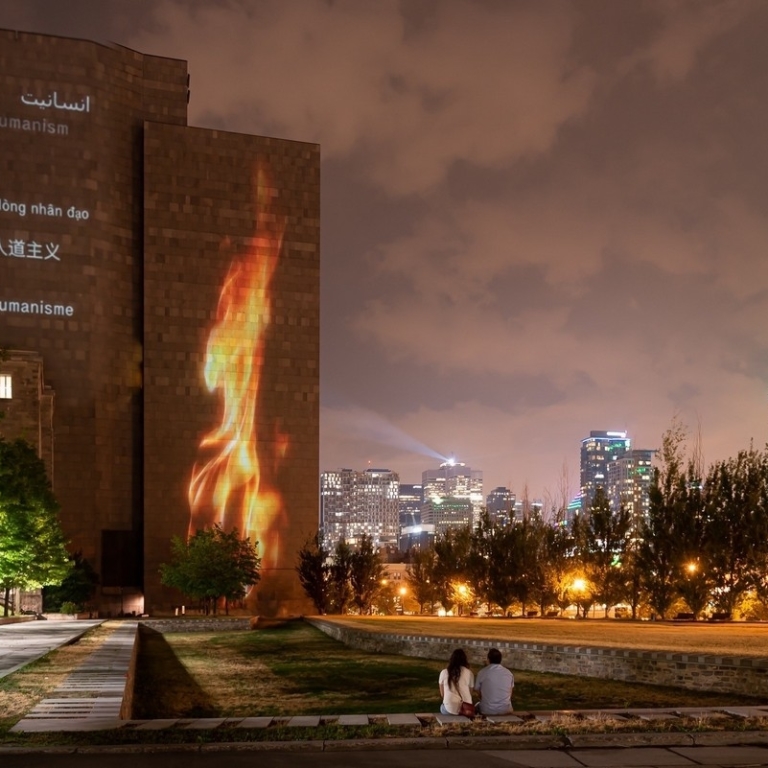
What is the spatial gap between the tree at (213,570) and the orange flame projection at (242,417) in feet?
32.7

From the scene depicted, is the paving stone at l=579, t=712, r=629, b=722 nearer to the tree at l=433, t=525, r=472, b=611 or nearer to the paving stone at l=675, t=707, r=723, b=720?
the paving stone at l=675, t=707, r=723, b=720

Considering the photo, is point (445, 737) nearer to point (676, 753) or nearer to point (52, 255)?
point (676, 753)

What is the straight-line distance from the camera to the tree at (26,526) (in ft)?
133

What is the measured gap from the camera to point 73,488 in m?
67.8

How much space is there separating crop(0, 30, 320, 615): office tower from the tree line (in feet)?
36.5

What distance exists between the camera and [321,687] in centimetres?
2145

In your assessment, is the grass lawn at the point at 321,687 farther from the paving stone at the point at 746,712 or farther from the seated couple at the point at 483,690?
the seated couple at the point at 483,690

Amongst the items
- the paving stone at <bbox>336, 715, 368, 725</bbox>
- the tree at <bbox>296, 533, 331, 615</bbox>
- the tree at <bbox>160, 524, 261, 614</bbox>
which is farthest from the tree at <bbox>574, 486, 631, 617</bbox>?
the paving stone at <bbox>336, 715, 368, 725</bbox>

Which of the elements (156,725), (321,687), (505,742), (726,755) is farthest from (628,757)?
(321,687)

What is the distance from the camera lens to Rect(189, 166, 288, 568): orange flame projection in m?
71.9

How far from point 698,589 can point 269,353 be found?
136ft

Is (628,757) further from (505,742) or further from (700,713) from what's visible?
(700,713)

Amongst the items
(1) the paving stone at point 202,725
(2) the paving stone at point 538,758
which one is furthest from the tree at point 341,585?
(2) the paving stone at point 538,758

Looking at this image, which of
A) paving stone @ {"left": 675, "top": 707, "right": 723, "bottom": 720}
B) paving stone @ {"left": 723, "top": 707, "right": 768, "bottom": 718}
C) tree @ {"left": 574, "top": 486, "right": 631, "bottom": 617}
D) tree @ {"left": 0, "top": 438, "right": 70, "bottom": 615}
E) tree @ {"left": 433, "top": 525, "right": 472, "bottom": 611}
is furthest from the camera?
tree @ {"left": 433, "top": 525, "right": 472, "bottom": 611}
